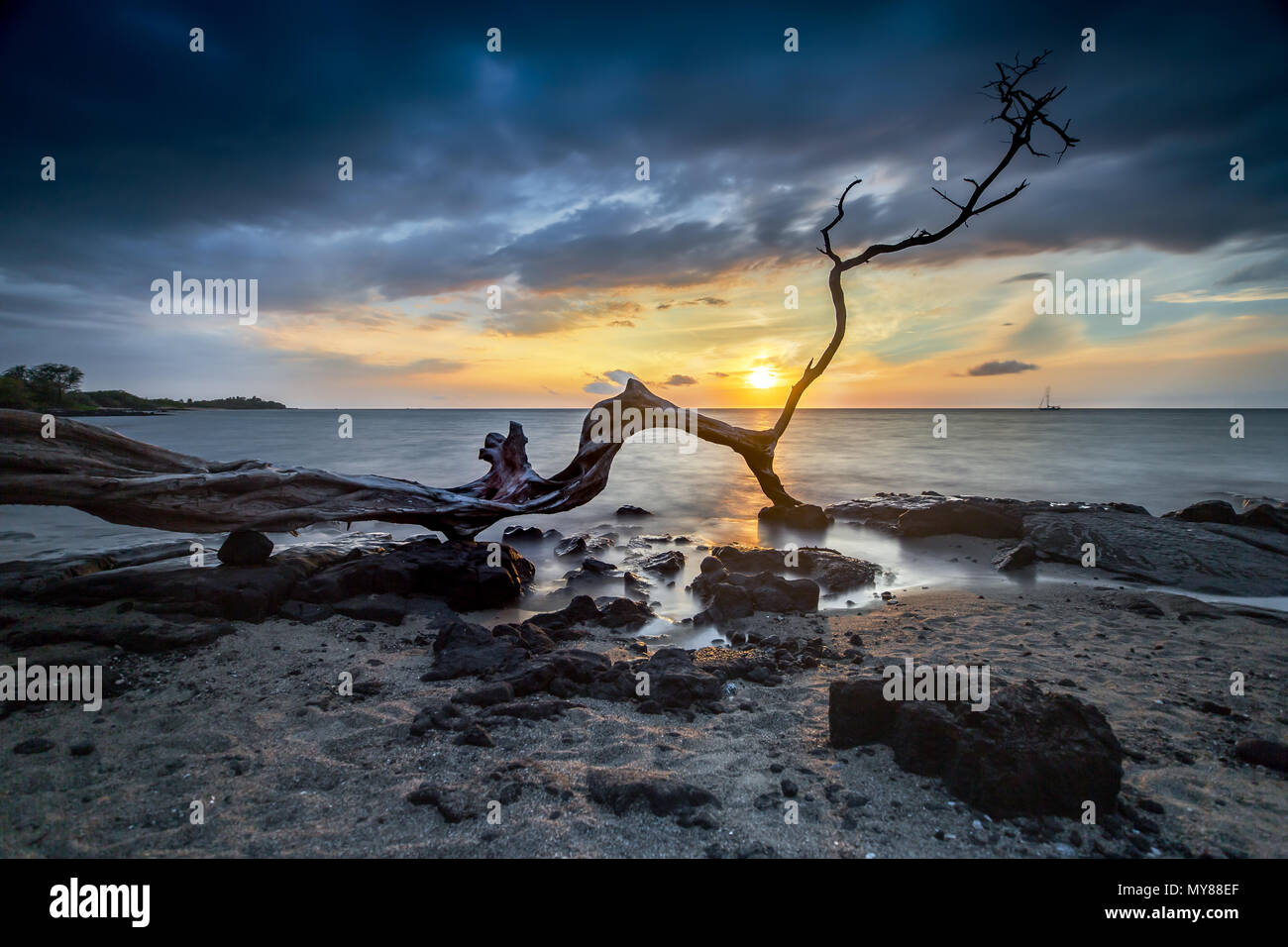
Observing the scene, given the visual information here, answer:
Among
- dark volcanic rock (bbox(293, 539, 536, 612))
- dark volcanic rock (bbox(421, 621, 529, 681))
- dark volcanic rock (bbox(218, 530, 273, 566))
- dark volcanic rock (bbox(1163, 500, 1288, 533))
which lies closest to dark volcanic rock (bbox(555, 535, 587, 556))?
dark volcanic rock (bbox(293, 539, 536, 612))

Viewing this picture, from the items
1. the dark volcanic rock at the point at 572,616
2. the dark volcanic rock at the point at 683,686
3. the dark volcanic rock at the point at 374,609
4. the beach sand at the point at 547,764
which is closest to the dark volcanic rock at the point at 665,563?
the dark volcanic rock at the point at 572,616

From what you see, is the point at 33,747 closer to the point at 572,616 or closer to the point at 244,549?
the point at 244,549

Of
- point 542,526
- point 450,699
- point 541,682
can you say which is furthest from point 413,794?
point 542,526

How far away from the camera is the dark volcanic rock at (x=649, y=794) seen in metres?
3.02

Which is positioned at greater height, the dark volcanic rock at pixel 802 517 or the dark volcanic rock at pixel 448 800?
the dark volcanic rock at pixel 802 517

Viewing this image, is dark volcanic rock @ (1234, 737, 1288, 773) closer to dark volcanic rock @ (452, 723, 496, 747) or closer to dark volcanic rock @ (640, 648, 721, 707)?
dark volcanic rock @ (640, 648, 721, 707)

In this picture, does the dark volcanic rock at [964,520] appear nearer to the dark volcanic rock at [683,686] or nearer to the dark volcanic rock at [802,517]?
the dark volcanic rock at [802,517]

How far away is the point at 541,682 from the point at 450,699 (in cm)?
68

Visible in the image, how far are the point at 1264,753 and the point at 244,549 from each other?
8.69m

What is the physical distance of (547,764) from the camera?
344 cm

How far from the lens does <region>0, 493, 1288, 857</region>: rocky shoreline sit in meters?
2.86

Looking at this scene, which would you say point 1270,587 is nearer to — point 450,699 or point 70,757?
point 450,699

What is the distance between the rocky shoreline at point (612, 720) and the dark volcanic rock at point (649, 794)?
16 millimetres
